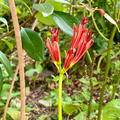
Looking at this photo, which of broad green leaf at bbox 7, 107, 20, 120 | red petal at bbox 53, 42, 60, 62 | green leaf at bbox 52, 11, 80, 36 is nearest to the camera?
red petal at bbox 53, 42, 60, 62

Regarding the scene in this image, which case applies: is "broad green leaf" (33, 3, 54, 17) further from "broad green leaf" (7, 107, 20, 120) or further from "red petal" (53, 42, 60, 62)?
"broad green leaf" (7, 107, 20, 120)

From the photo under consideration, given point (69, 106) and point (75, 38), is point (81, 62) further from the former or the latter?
point (75, 38)

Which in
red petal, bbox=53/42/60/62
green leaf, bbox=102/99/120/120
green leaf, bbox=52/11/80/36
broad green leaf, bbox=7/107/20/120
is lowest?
broad green leaf, bbox=7/107/20/120

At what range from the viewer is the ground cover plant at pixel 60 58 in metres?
0.38

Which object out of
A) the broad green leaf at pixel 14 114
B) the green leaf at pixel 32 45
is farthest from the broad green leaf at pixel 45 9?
the broad green leaf at pixel 14 114

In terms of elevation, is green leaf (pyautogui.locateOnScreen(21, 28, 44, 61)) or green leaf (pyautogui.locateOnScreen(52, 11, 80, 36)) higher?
green leaf (pyautogui.locateOnScreen(52, 11, 80, 36))

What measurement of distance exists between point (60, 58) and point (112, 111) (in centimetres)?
30

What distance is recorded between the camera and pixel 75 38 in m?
0.38

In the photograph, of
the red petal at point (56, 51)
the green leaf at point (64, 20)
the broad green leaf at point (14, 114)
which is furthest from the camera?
the broad green leaf at point (14, 114)

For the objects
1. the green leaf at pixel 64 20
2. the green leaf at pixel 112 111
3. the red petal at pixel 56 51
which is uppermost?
the green leaf at pixel 64 20

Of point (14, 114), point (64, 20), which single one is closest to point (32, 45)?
point (64, 20)

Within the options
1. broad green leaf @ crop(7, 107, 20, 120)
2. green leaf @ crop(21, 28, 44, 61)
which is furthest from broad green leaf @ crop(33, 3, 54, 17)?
broad green leaf @ crop(7, 107, 20, 120)

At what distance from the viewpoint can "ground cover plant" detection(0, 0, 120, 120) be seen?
1.26 ft

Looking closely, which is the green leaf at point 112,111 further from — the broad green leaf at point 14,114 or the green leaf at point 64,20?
the broad green leaf at point 14,114
